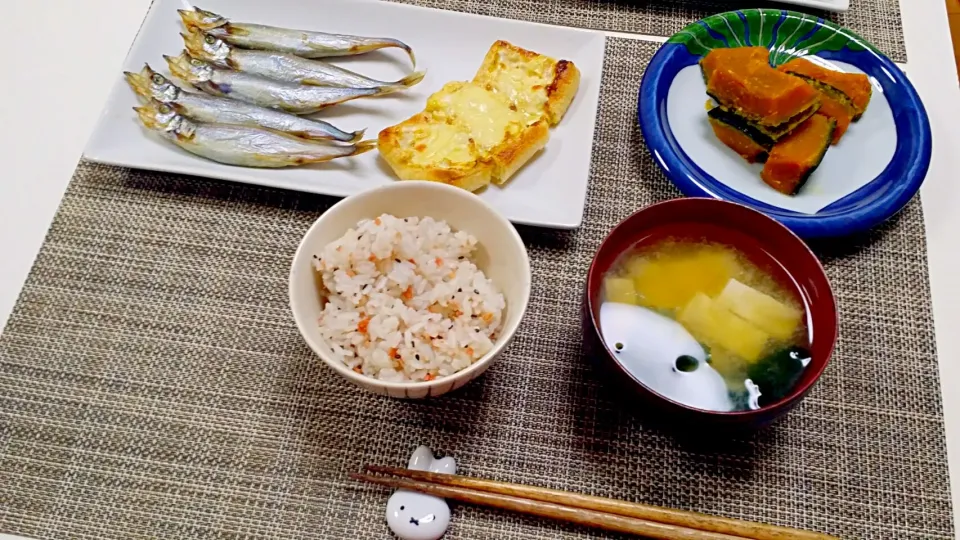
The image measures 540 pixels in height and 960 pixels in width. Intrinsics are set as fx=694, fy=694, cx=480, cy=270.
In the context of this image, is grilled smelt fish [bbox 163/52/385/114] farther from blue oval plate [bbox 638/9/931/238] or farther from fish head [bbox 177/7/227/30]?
blue oval plate [bbox 638/9/931/238]

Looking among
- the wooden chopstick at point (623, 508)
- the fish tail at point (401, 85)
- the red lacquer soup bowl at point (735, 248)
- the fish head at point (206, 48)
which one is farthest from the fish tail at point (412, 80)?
the wooden chopstick at point (623, 508)

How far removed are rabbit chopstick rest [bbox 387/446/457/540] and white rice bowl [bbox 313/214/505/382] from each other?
0.20 m

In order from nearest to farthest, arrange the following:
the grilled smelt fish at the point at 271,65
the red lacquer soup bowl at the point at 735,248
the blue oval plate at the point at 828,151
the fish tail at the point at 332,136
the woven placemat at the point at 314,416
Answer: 1. the red lacquer soup bowl at the point at 735,248
2. the woven placemat at the point at 314,416
3. the blue oval plate at the point at 828,151
4. the fish tail at the point at 332,136
5. the grilled smelt fish at the point at 271,65

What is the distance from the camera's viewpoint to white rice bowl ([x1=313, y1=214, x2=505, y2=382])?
3.13 feet

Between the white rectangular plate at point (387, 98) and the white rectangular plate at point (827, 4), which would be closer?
the white rectangular plate at point (387, 98)

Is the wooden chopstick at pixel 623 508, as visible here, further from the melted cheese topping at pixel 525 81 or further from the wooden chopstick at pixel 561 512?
the melted cheese topping at pixel 525 81

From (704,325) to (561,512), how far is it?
Result: 1.12 feet

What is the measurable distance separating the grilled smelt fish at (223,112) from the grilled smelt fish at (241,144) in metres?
0.03

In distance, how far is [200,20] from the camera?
1473mm

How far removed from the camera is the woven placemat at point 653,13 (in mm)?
1530

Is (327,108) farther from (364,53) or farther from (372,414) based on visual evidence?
(372,414)

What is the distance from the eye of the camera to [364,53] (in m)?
1.51

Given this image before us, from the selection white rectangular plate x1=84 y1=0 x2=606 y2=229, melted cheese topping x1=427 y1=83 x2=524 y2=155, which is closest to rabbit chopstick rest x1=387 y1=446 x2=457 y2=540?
white rectangular plate x1=84 y1=0 x2=606 y2=229

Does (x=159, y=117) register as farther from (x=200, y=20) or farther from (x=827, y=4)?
(x=827, y=4)
